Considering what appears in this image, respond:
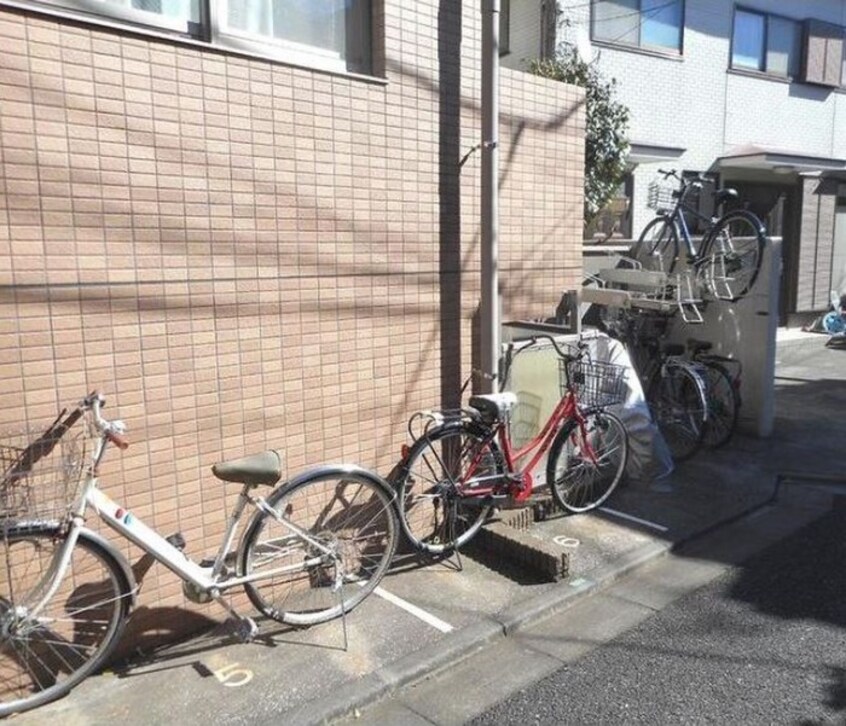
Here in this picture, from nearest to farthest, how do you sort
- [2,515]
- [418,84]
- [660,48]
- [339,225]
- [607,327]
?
[2,515], [339,225], [418,84], [607,327], [660,48]

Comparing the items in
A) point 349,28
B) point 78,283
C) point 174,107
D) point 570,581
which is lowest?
point 570,581

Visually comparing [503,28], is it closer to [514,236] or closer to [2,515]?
[514,236]

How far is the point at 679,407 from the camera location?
23.7ft

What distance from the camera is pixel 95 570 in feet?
11.3

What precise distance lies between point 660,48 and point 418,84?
29.3ft

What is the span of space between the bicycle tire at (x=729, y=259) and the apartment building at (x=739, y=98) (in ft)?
9.26

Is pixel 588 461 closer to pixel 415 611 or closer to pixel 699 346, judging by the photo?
pixel 415 611

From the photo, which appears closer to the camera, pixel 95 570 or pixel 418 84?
pixel 95 570

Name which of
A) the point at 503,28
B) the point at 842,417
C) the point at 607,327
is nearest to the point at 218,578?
the point at 607,327

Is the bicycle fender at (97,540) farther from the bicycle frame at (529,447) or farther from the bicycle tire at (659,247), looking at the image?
the bicycle tire at (659,247)

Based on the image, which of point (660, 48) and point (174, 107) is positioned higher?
point (660, 48)

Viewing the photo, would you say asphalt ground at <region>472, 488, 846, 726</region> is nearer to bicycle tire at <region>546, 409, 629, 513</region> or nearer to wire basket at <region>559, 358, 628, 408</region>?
bicycle tire at <region>546, 409, 629, 513</region>

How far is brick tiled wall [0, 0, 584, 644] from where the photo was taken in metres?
3.18

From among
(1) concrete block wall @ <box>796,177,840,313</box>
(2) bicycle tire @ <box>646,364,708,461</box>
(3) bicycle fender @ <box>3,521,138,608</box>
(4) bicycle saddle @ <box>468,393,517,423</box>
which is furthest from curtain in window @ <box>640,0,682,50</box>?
(3) bicycle fender @ <box>3,521,138,608</box>
